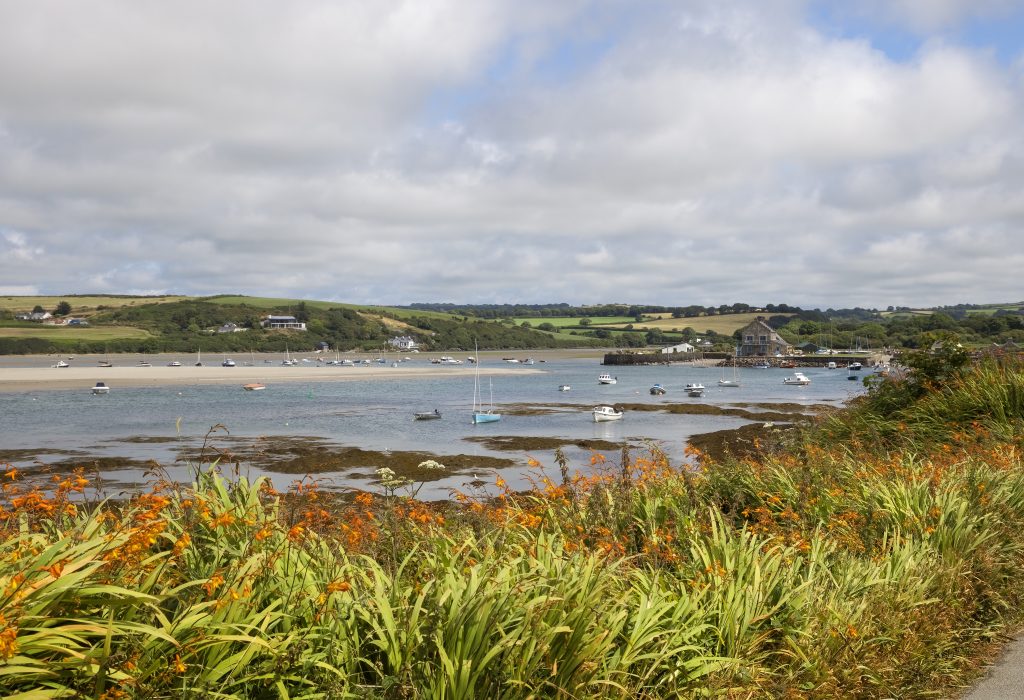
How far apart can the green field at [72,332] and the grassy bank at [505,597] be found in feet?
526

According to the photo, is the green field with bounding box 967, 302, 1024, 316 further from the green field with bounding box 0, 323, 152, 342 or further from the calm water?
the green field with bounding box 0, 323, 152, 342

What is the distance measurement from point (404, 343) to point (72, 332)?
240 feet

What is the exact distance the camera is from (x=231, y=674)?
370 centimetres

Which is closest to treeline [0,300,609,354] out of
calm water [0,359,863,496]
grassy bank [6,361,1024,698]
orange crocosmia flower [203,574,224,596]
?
calm water [0,359,863,496]

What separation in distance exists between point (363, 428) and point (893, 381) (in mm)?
37199

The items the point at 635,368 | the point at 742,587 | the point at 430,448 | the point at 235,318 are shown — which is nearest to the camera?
the point at 742,587

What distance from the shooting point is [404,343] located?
194750mm

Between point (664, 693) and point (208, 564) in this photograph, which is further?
point (208, 564)

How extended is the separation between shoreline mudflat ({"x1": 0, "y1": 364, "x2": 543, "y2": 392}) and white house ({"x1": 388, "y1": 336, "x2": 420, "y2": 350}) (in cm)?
6469

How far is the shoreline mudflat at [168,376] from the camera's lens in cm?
8631

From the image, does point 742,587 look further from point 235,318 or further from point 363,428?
point 235,318

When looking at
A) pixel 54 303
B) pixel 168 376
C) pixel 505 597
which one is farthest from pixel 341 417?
pixel 54 303

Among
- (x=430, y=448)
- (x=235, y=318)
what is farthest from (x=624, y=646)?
(x=235, y=318)

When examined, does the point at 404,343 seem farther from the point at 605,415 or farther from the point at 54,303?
the point at 605,415
